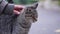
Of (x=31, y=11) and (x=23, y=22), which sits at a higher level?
(x=31, y=11)

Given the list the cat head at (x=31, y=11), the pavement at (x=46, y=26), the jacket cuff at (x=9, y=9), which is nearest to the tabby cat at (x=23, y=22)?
A: the cat head at (x=31, y=11)

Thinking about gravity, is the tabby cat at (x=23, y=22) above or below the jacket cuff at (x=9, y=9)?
below

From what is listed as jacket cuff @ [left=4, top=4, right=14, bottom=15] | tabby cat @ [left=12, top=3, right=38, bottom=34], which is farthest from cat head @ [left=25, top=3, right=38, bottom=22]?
jacket cuff @ [left=4, top=4, right=14, bottom=15]

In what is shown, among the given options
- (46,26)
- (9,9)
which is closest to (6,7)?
(9,9)

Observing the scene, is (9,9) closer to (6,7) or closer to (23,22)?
(6,7)

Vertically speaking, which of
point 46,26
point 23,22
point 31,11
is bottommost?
point 46,26

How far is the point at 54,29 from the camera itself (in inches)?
317

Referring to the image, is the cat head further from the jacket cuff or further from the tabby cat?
the jacket cuff

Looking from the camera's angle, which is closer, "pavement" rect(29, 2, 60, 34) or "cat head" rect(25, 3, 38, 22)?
"cat head" rect(25, 3, 38, 22)

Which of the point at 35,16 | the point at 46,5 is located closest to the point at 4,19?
the point at 35,16

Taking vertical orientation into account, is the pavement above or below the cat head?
below

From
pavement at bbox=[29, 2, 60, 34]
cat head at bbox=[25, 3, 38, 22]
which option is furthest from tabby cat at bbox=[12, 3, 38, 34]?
pavement at bbox=[29, 2, 60, 34]

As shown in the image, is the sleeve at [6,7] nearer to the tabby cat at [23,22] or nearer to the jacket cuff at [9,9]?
the jacket cuff at [9,9]

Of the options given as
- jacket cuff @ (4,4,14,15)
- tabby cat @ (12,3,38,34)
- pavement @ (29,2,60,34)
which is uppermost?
jacket cuff @ (4,4,14,15)
